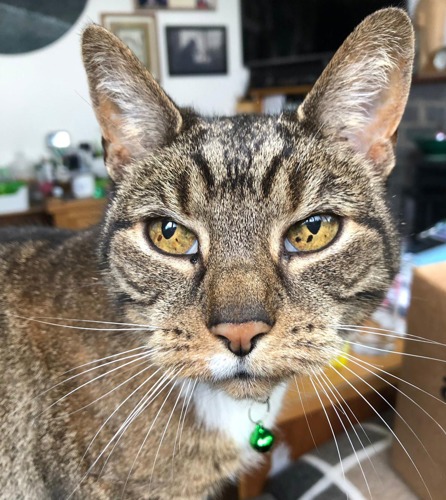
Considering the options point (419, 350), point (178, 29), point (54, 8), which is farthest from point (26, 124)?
point (419, 350)

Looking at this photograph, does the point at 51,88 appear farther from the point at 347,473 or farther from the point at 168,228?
the point at 347,473

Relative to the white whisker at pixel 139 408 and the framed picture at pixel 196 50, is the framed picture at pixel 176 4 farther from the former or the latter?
the white whisker at pixel 139 408

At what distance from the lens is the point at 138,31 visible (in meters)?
3.17

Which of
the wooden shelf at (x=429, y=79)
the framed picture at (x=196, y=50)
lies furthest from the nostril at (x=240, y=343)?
the framed picture at (x=196, y=50)

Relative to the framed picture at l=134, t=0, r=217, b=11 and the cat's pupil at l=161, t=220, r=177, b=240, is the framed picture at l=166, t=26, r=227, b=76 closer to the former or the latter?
the framed picture at l=134, t=0, r=217, b=11

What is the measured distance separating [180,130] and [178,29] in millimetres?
2822

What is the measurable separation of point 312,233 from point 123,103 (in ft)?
1.24

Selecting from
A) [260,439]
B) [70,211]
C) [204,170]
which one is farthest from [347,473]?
[70,211]

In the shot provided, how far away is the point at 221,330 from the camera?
62 centimetres

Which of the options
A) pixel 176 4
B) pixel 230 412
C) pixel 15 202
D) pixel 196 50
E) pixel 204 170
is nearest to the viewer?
pixel 204 170

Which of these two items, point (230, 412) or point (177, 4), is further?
point (177, 4)

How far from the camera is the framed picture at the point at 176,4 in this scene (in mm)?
3154

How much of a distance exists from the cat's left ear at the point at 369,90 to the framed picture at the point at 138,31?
256 centimetres

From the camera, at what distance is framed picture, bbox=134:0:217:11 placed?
315 centimetres
